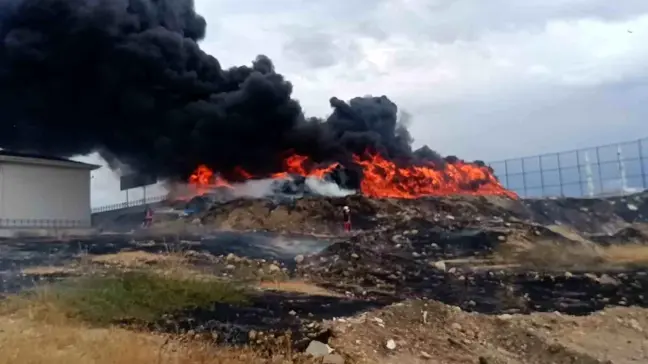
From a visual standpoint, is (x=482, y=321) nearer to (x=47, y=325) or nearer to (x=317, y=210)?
(x=47, y=325)

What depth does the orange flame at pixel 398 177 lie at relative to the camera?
3038cm

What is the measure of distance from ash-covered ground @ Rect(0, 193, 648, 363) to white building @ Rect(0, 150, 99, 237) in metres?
3.70

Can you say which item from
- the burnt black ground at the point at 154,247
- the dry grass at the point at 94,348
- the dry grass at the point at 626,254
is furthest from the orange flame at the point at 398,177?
the dry grass at the point at 94,348

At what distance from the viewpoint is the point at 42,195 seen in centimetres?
2509

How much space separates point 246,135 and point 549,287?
674 inches

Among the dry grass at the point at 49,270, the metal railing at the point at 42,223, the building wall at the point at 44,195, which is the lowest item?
the dry grass at the point at 49,270

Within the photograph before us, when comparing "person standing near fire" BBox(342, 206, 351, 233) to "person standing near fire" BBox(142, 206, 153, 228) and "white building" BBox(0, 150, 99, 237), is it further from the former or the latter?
"white building" BBox(0, 150, 99, 237)

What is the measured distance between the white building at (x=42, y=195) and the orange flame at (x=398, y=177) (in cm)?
519

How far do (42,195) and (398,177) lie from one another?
53.6ft

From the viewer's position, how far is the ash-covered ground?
10312 mm

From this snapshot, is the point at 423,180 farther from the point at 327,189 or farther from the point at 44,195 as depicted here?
the point at 44,195

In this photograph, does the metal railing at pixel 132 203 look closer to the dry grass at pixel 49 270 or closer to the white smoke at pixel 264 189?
the white smoke at pixel 264 189

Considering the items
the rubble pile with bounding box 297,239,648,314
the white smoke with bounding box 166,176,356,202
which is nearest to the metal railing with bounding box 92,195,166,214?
the white smoke with bounding box 166,176,356,202

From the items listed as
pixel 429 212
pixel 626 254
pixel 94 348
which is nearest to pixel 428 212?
pixel 429 212
